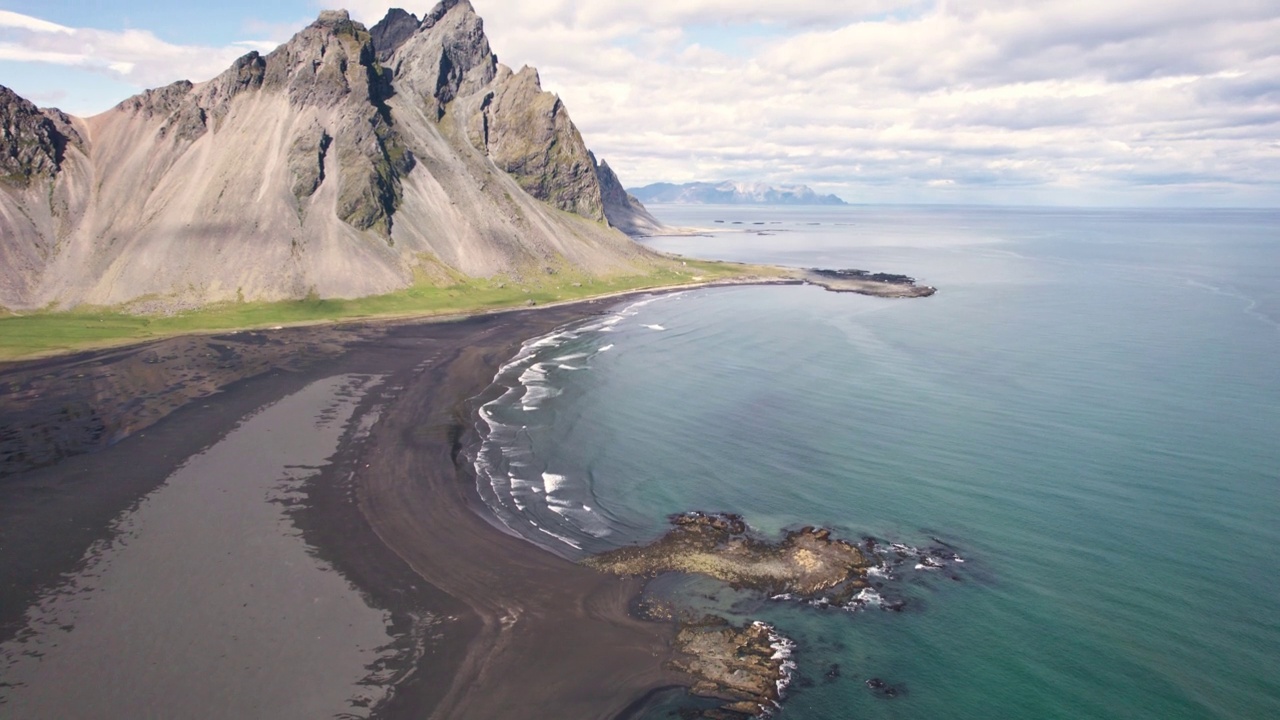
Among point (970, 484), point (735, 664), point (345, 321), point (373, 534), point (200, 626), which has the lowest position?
point (735, 664)

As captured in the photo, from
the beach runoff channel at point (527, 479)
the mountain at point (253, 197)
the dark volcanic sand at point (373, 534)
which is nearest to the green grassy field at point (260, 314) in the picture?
the mountain at point (253, 197)

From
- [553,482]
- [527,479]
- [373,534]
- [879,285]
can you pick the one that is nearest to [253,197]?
[527,479]

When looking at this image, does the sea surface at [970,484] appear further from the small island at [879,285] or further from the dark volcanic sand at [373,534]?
the small island at [879,285]

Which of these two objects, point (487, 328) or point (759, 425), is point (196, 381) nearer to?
point (487, 328)

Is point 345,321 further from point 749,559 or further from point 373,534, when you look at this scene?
point 749,559

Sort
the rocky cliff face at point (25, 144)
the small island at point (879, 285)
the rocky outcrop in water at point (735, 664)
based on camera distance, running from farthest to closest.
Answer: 1. the small island at point (879, 285)
2. the rocky cliff face at point (25, 144)
3. the rocky outcrop in water at point (735, 664)
